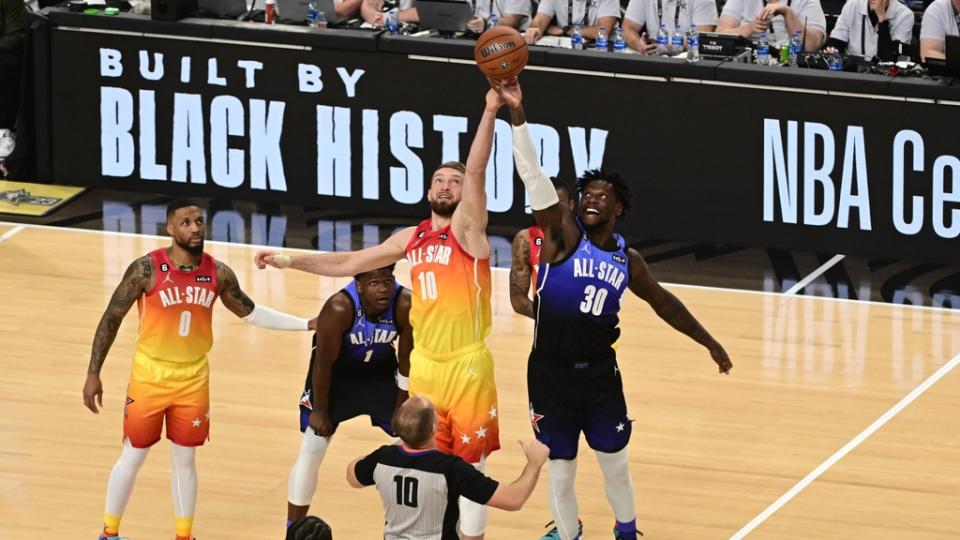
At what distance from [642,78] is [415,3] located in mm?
A: 2223

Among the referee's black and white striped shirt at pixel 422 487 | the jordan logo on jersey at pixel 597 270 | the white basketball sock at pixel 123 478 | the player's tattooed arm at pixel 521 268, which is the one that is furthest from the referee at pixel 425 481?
the player's tattooed arm at pixel 521 268

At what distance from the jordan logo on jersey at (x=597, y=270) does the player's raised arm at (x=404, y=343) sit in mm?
921

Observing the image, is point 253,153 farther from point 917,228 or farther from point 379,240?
point 917,228

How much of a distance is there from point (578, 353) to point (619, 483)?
74cm

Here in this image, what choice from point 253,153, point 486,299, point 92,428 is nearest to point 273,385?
point 92,428

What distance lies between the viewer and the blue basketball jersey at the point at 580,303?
919 centimetres

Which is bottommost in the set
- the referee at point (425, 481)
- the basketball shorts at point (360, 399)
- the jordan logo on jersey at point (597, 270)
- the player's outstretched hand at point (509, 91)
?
the basketball shorts at point (360, 399)

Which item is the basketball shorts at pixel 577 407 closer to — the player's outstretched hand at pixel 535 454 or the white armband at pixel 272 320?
the white armband at pixel 272 320

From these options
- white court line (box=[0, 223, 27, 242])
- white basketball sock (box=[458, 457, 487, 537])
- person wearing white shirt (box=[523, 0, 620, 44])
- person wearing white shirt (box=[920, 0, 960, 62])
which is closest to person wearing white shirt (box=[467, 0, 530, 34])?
person wearing white shirt (box=[523, 0, 620, 44])

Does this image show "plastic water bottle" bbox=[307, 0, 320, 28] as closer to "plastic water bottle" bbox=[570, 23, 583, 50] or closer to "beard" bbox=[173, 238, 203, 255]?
"plastic water bottle" bbox=[570, 23, 583, 50]

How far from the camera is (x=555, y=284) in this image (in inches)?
362

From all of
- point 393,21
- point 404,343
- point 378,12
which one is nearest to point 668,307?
point 404,343

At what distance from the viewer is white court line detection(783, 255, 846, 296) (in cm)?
1461

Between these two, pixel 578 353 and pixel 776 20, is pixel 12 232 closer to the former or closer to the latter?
pixel 776 20
